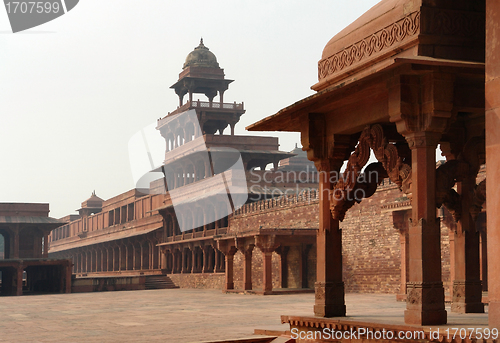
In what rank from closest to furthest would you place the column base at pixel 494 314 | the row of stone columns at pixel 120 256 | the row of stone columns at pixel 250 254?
the column base at pixel 494 314, the row of stone columns at pixel 250 254, the row of stone columns at pixel 120 256

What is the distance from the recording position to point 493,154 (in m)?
5.83

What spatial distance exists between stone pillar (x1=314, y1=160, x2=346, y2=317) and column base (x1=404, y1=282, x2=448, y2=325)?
1.71 metres

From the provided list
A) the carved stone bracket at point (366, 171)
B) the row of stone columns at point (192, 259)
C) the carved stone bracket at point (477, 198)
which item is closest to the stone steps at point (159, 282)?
the row of stone columns at point (192, 259)

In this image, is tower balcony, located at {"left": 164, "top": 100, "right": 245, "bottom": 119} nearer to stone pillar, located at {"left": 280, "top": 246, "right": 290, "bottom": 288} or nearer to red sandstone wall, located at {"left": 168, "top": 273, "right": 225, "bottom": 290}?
red sandstone wall, located at {"left": 168, "top": 273, "right": 225, "bottom": 290}

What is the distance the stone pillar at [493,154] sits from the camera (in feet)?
18.9

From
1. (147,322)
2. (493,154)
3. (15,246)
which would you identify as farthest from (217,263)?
(493,154)

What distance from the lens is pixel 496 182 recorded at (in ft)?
19.0

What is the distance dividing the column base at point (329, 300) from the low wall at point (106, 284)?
28.9m

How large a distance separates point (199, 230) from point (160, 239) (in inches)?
245

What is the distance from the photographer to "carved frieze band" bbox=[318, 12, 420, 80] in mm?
7070

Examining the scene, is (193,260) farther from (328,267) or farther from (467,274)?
(467,274)

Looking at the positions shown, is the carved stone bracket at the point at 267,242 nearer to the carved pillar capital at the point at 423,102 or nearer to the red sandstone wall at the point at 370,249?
the red sandstone wall at the point at 370,249

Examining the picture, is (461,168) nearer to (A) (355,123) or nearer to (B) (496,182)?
(A) (355,123)

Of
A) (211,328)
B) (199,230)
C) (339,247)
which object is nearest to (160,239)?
(199,230)
